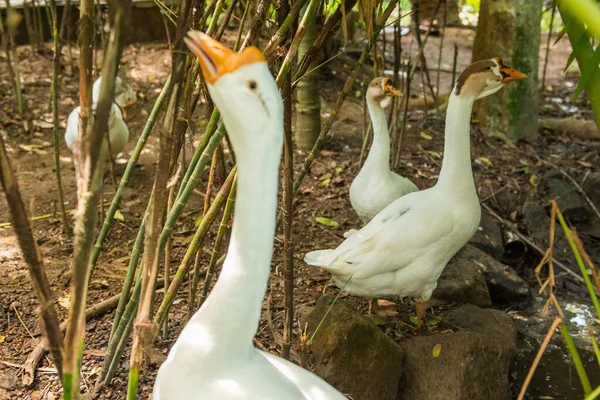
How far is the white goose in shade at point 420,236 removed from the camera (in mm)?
3068

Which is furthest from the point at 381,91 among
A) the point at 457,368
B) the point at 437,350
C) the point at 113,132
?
the point at 113,132

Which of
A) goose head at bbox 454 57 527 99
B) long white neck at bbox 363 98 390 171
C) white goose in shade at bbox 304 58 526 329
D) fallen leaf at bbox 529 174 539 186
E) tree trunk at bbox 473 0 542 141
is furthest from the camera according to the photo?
tree trunk at bbox 473 0 542 141

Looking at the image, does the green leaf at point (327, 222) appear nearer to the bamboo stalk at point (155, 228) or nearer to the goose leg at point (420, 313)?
the goose leg at point (420, 313)

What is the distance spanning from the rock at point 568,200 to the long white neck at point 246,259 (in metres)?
3.73

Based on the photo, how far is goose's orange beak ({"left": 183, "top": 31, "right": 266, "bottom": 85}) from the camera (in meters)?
1.34

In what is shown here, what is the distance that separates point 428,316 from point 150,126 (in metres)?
1.97

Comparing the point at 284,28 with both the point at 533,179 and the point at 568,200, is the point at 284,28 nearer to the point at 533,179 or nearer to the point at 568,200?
the point at 568,200

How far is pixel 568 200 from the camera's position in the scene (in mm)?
4723

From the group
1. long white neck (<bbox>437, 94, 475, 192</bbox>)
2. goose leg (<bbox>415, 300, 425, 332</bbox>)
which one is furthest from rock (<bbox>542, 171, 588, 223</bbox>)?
goose leg (<bbox>415, 300, 425, 332</bbox>)

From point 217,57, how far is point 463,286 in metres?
2.62

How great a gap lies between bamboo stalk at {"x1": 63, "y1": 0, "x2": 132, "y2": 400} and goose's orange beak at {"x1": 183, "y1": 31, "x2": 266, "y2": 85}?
0.18 m

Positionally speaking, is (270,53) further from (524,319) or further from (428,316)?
(524,319)

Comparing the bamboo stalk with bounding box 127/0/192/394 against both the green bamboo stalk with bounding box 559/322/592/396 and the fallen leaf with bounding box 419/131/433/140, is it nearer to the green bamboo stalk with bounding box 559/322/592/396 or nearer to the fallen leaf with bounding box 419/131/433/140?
the green bamboo stalk with bounding box 559/322/592/396

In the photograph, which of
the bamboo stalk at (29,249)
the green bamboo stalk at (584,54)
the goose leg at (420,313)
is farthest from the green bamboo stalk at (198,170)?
the goose leg at (420,313)
